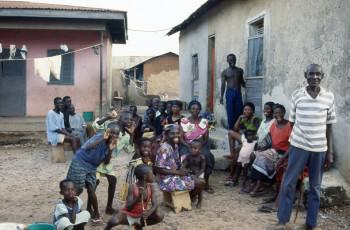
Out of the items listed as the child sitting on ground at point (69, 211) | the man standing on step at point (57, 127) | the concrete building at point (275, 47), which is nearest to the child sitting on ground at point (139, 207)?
the child sitting on ground at point (69, 211)

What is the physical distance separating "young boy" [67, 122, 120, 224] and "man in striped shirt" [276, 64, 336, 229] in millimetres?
1826

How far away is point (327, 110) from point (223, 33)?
608 centimetres

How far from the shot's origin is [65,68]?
11.6 meters

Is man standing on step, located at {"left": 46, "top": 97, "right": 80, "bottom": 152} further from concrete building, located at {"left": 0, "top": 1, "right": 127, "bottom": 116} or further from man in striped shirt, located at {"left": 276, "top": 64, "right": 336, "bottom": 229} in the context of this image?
man in striped shirt, located at {"left": 276, "top": 64, "right": 336, "bottom": 229}

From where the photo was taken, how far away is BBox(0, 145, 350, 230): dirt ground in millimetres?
4691

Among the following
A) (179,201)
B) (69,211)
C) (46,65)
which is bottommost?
(179,201)

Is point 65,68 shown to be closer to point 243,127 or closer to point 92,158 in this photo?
point 243,127

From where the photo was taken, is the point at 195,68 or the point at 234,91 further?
the point at 195,68

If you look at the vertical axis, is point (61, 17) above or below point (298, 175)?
above

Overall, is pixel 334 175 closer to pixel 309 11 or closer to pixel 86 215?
pixel 309 11

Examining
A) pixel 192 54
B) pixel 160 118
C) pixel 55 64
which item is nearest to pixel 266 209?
pixel 160 118

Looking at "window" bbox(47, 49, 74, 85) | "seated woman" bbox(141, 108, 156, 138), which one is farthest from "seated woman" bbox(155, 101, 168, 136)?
"window" bbox(47, 49, 74, 85)

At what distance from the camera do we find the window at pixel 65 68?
1158cm

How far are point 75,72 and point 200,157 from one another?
22.9 ft
